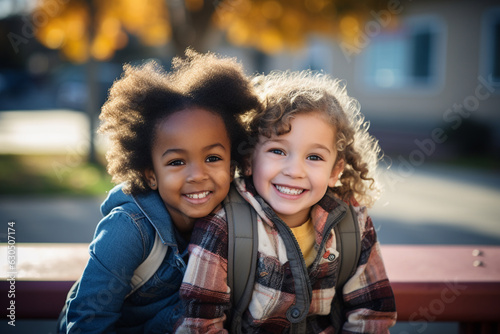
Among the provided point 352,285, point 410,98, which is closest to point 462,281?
point 352,285

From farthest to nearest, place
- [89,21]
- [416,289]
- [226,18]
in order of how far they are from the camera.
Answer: [226,18], [89,21], [416,289]

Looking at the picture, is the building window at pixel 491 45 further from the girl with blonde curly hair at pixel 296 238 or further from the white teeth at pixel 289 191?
the white teeth at pixel 289 191

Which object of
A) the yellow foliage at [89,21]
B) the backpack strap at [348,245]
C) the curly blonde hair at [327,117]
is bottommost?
the backpack strap at [348,245]

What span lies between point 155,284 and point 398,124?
12.8 meters

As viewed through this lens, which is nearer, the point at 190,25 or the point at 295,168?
the point at 295,168

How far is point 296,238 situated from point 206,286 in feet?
1.54

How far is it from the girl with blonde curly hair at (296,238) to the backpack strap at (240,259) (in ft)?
0.10

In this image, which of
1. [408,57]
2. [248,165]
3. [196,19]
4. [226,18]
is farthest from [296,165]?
[408,57]

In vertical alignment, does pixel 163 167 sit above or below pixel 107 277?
above

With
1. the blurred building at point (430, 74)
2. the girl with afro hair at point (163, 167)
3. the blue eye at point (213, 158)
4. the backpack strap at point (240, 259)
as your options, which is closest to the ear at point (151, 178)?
the girl with afro hair at point (163, 167)

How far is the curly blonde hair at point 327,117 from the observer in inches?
75.6

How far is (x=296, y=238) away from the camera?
6.47 feet

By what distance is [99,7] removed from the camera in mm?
8031

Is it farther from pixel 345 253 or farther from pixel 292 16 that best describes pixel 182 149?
pixel 292 16
